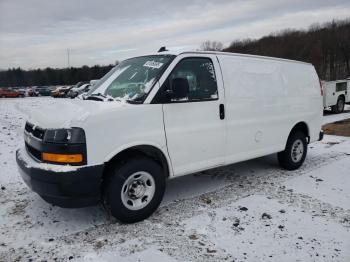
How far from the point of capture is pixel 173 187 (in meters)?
5.50

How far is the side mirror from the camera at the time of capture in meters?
4.21

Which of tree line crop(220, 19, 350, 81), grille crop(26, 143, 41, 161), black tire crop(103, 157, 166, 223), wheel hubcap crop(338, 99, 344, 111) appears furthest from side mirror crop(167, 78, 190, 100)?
tree line crop(220, 19, 350, 81)

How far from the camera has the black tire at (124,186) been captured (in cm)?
388

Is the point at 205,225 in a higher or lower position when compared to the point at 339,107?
lower

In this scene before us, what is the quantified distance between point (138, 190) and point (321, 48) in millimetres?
70534

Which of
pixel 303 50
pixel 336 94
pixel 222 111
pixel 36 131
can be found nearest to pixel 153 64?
pixel 222 111

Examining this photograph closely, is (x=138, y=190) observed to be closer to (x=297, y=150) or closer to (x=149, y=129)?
(x=149, y=129)

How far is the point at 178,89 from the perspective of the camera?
13.8ft

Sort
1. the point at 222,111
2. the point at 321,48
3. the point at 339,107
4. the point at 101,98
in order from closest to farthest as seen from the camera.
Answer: the point at 101,98 < the point at 222,111 < the point at 339,107 < the point at 321,48

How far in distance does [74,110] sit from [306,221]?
3122 millimetres

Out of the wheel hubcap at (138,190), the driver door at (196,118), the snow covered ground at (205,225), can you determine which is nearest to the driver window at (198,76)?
the driver door at (196,118)

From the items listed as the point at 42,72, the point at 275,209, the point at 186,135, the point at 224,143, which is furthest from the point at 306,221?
the point at 42,72

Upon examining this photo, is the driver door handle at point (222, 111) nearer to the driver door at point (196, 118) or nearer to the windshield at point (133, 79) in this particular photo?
the driver door at point (196, 118)

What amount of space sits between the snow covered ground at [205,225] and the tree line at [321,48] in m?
61.4
